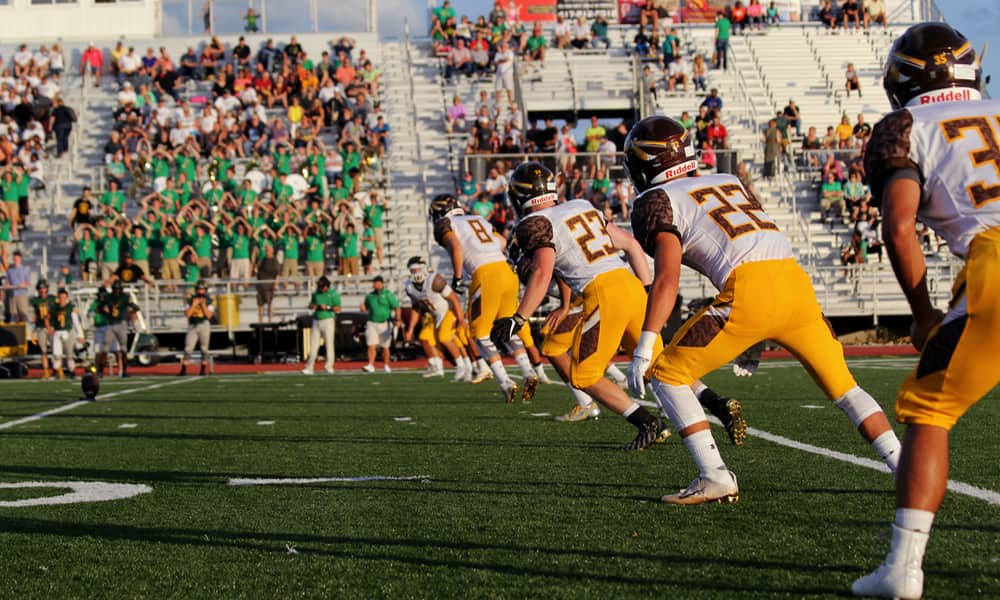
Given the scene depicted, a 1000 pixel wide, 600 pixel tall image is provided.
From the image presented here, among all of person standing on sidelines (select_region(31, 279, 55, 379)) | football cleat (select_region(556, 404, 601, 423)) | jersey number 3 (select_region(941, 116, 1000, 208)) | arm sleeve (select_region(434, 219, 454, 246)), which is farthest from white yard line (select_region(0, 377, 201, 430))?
jersey number 3 (select_region(941, 116, 1000, 208))

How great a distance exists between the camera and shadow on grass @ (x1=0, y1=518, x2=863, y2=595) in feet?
13.2

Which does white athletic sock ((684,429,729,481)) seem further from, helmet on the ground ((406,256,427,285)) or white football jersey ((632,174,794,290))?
helmet on the ground ((406,256,427,285))

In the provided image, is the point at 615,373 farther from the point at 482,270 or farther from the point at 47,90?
the point at 47,90

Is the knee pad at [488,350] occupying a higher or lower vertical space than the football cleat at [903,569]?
lower

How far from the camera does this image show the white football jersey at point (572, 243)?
8.05 metres

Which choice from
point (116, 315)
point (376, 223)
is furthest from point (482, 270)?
point (376, 223)

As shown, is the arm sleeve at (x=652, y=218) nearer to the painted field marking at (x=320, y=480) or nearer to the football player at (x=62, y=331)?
the painted field marking at (x=320, y=480)

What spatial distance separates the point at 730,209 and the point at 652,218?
415mm

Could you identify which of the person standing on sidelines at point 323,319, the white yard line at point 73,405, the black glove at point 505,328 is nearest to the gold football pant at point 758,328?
the black glove at point 505,328

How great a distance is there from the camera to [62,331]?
21.9m

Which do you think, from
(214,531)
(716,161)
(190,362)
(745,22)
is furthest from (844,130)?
(214,531)

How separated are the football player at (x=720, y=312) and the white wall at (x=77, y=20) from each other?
3141cm

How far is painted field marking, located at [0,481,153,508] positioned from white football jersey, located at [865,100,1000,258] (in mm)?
4127

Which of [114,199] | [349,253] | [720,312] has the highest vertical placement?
[114,199]
